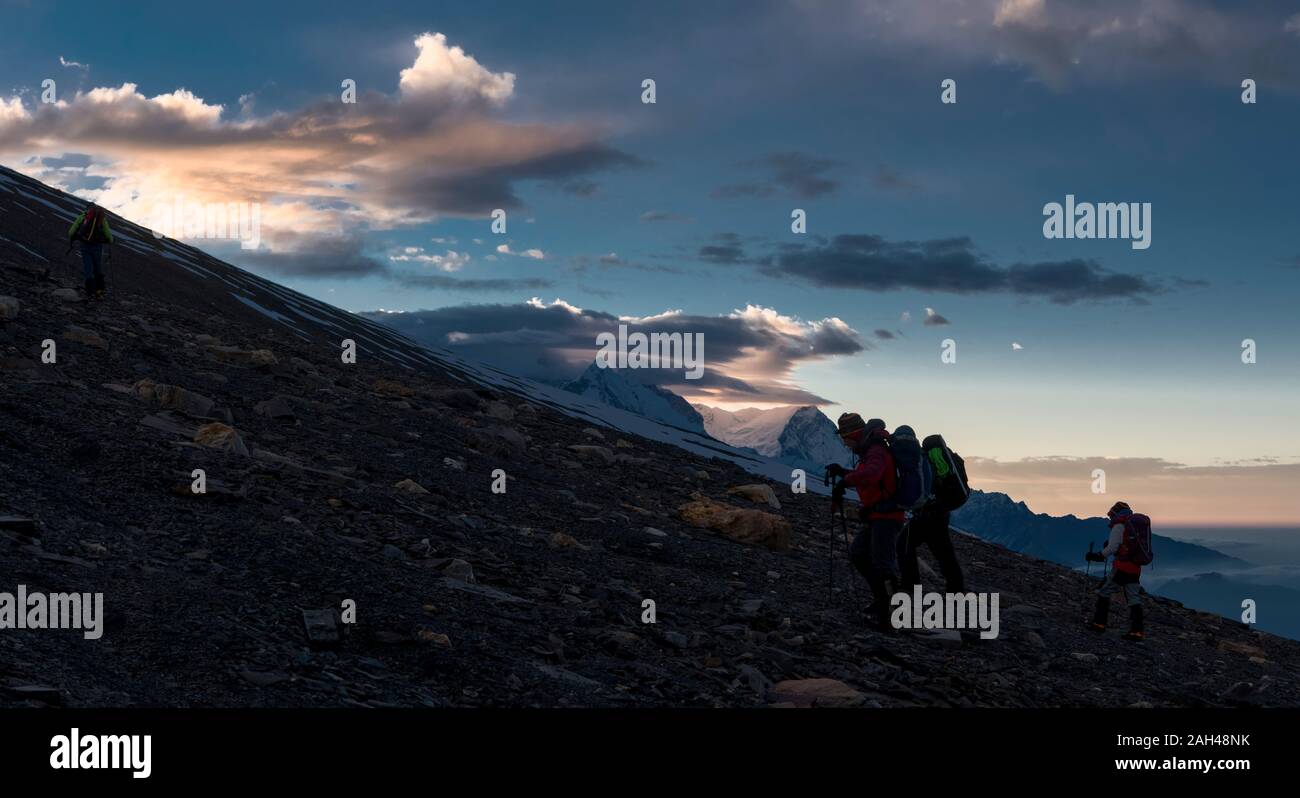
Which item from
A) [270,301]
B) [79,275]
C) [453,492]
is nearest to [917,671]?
[453,492]

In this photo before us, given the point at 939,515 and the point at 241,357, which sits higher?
the point at 241,357

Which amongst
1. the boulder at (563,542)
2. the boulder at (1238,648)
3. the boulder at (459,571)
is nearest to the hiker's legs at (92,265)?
the boulder at (563,542)

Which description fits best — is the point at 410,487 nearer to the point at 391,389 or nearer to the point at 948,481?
the point at 948,481

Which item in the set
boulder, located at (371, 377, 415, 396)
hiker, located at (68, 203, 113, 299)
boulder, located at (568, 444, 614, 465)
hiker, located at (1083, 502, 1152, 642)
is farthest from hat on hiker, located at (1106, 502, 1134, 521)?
hiker, located at (68, 203, 113, 299)

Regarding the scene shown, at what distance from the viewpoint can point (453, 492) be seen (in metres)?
15.5

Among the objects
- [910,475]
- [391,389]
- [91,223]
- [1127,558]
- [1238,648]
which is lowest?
[1238,648]

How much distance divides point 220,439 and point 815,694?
31.1 ft

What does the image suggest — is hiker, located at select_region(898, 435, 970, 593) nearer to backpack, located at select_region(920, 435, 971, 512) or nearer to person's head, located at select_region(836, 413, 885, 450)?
backpack, located at select_region(920, 435, 971, 512)

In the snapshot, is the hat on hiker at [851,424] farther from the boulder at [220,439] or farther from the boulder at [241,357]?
the boulder at [241,357]

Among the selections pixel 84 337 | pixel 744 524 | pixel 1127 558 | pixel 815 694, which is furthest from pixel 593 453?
pixel 815 694

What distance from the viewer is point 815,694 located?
8469 mm

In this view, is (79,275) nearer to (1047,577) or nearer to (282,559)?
(282,559)
